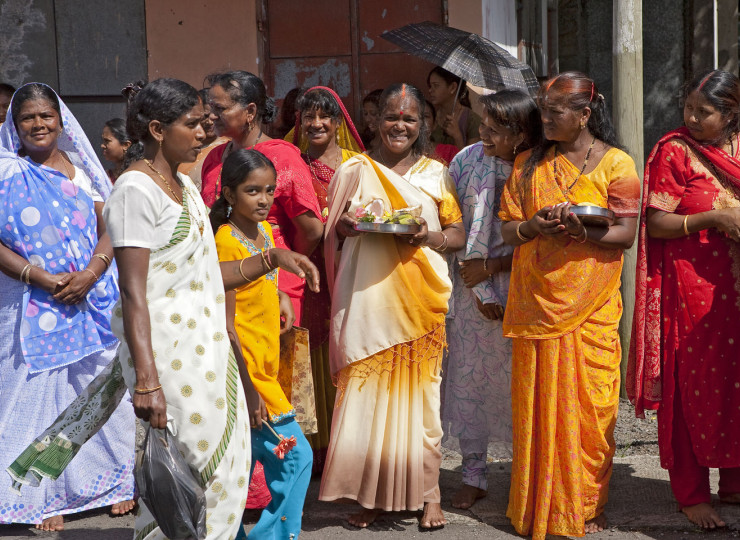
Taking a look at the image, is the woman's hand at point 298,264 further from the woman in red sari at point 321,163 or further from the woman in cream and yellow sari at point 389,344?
the woman in red sari at point 321,163

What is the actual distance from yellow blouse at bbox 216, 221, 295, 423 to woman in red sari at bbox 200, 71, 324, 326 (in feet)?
2.35

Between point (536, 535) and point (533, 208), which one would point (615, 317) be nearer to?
point (533, 208)

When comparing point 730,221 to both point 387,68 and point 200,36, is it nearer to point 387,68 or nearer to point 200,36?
point 387,68

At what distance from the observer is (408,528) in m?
4.52

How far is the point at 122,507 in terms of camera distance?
15.8 feet

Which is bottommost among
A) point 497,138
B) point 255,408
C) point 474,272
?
point 255,408

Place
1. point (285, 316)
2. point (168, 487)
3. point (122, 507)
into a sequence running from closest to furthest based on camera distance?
point (168, 487), point (285, 316), point (122, 507)

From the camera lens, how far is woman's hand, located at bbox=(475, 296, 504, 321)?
15.3ft

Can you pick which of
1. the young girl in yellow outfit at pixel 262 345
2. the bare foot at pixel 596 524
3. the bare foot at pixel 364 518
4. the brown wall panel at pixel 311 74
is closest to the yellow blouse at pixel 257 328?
the young girl in yellow outfit at pixel 262 345

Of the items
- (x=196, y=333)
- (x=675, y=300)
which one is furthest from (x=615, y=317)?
(x=196, y=333)

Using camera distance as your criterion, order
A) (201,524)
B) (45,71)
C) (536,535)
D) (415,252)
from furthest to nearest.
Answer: (45,71), (415,252), (536,535), (201,524)

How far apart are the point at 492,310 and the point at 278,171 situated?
1.31 meters

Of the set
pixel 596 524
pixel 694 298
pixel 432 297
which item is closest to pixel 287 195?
pixel 432 297

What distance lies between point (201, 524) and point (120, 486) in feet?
5.94
